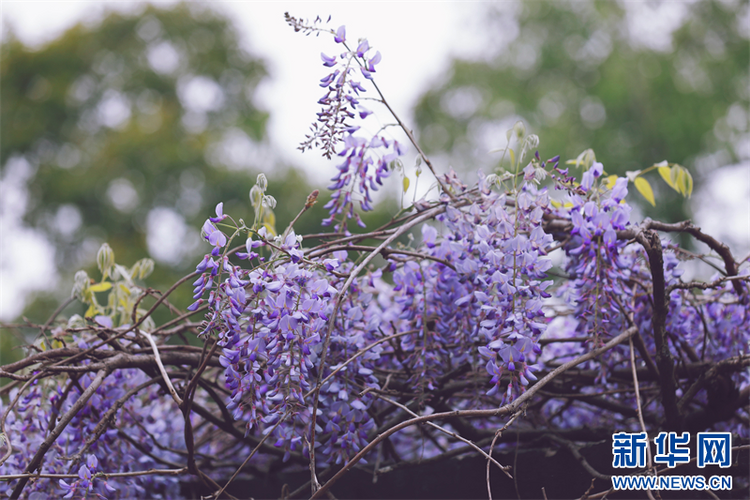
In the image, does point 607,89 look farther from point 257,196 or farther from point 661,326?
point 257,196

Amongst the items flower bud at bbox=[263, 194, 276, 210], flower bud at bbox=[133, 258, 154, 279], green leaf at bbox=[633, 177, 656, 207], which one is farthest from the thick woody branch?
flower bud at bbox=[133, 258, 154, 279]

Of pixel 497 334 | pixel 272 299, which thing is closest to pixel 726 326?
pixel 497 334

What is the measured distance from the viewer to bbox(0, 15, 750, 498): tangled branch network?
2.68ft

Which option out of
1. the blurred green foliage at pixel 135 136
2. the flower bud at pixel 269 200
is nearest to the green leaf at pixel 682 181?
→ the flower bud at pixel 269 200

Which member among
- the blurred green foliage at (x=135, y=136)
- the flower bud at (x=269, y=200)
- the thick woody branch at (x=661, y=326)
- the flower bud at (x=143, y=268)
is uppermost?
the blurred green foliage at (x=135, y=136)

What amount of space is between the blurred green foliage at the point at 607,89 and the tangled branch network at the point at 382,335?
18.3 feet

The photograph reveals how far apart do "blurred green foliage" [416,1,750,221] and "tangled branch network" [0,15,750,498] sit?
5564 mm

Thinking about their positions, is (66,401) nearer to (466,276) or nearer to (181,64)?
(466,276)

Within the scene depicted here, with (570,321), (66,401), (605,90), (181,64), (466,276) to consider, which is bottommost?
(66,401)

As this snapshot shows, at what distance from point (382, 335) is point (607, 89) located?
7.36 meters

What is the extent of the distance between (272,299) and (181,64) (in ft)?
34.9

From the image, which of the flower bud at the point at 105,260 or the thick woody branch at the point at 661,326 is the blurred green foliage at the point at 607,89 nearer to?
the thick woody branch at the point at 661,326

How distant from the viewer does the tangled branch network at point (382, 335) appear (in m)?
0.82

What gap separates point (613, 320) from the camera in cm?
97
